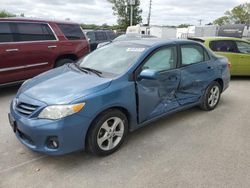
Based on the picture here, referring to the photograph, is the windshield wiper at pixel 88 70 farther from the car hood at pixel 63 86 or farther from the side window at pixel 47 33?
the side window at pixel 47 33

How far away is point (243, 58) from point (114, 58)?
560 centimetres

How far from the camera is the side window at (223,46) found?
756cm

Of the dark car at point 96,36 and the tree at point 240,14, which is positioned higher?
the tree at point 240,14

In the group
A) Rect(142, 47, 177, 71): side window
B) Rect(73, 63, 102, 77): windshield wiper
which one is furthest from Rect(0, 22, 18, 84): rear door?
Rect(142, 47, 177, 71): side window

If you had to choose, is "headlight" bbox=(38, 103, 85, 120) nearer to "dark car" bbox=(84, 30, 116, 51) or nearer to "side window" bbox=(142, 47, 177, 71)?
"side window" bbox=(142, 47, 177, 71)

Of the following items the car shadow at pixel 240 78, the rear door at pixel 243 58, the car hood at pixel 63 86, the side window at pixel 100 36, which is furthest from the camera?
the side window at pixel 100 36

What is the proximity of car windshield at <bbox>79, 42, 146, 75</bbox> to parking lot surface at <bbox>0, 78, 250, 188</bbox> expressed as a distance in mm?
1094

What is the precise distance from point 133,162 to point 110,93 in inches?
35.9

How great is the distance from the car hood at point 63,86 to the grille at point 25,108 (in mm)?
117

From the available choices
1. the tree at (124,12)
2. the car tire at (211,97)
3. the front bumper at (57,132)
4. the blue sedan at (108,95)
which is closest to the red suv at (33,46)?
the blue sedan at (108,95)

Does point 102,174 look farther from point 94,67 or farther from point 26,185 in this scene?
point 94,67

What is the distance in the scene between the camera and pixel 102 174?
2861 mm

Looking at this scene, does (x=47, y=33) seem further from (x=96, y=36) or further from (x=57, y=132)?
(x=96, y=36)

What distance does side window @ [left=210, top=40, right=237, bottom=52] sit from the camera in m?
7.56
